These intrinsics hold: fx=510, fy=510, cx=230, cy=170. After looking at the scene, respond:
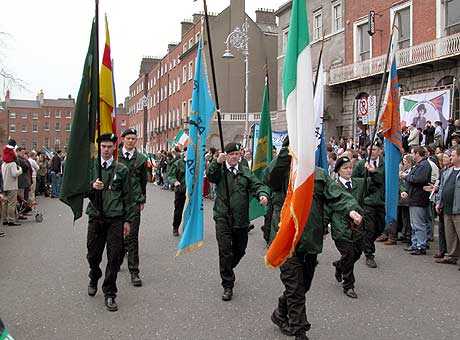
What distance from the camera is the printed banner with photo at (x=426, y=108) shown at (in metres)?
17.8

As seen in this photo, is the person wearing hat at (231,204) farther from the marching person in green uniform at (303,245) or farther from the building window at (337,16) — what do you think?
the building window at (337,16)

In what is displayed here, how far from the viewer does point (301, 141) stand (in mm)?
4715

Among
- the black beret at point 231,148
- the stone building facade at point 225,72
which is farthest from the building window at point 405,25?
the black beret at point 231,148

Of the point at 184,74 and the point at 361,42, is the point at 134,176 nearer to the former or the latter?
the point at 361,42

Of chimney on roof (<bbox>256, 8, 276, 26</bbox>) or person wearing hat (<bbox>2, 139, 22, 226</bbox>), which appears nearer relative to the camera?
person wearing hat (<bbox>2, 139, 22, 226</bbox>)

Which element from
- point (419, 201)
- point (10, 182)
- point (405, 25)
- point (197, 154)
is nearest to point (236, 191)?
point (197, 154)

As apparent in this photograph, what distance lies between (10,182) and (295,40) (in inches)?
382

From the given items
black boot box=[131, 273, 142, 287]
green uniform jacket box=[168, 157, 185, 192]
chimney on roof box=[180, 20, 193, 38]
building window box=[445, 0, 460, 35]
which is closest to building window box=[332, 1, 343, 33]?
building window box=[445, 0, 460, 35]

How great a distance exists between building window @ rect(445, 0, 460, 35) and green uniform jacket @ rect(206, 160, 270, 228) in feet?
65.5

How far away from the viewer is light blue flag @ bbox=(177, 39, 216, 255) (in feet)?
22.0

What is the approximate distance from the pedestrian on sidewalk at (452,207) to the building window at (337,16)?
23.8 metres

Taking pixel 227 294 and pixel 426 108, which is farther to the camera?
pixel 426 108

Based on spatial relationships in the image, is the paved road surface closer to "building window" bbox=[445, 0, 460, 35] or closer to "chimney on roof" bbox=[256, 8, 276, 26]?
"building window" bbox=[445, 0, 460, 35]

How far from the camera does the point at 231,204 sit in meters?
6.44
